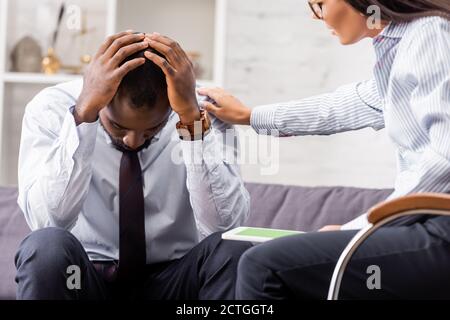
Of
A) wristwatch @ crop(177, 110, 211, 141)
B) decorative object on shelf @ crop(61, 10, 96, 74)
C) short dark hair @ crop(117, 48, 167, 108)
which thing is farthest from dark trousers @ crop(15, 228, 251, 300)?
decorative object on shelf @ crop(61, 10, 96, 74)

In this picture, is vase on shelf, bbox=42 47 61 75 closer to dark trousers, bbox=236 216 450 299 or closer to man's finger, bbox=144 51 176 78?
man's finger, bbox=144 51 176 78

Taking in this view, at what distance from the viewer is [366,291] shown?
1501mm

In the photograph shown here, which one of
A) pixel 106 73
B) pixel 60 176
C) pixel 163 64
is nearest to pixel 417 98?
pixel 163 64

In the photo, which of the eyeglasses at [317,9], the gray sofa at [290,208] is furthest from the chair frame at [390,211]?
the gray sofa at [290,208]

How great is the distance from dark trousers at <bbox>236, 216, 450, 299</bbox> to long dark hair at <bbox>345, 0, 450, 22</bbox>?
0.41 meters

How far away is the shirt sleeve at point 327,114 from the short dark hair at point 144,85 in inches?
11.5

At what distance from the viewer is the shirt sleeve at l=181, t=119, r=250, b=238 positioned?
1917mm

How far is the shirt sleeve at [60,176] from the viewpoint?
72.3 inches

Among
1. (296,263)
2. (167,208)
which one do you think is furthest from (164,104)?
(296,263)

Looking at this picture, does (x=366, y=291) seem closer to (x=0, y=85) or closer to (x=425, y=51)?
(x=425, y=51)

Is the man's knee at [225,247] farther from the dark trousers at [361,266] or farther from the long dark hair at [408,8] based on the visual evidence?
the long dark hair at [408,8]

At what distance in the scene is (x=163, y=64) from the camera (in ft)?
5.96

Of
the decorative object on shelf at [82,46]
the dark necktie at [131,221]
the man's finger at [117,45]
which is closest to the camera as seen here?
the man's finger at [117,45]

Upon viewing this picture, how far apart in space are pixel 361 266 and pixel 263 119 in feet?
2.13
